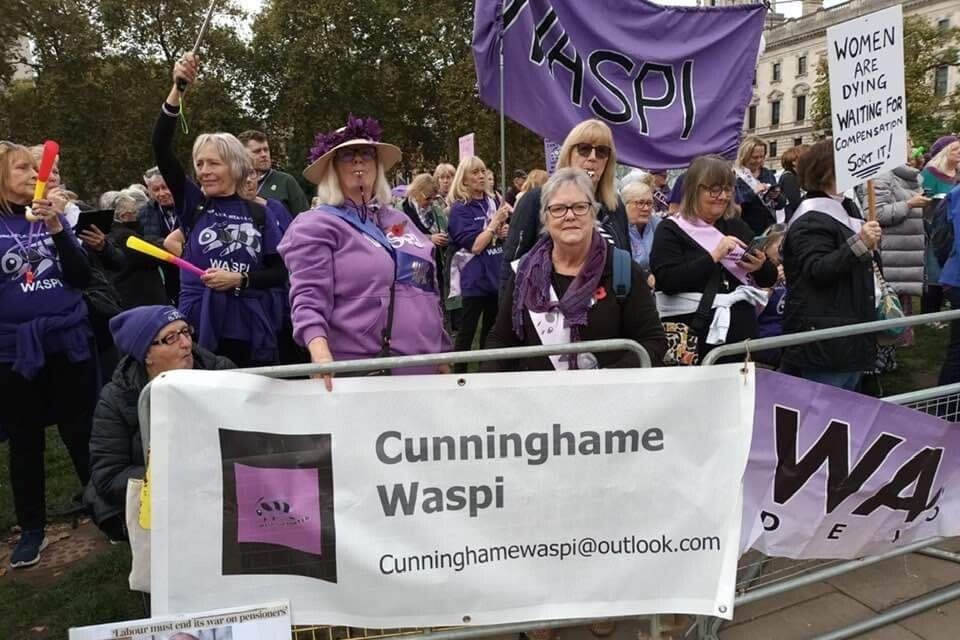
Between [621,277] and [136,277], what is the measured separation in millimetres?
3721

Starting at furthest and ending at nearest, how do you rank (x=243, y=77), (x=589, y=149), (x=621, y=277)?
(x=243, y=77)
(x=589, y=149)
(x=621, y=277)

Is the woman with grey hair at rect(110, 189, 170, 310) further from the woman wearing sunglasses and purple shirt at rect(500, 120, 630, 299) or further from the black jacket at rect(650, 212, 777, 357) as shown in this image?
the black jacket at rect(650, 212, 777, 357)

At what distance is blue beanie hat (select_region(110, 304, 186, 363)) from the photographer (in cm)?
269

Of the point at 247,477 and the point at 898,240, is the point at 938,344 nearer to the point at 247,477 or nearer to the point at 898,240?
the point at 898,240

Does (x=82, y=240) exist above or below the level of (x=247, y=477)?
above

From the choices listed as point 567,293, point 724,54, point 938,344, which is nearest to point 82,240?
point 567,293

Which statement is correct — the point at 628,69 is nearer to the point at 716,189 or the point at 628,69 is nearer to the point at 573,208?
the point at 716,189

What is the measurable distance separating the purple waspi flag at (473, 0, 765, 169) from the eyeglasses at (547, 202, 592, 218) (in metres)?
1.71

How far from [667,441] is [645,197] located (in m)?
3.12

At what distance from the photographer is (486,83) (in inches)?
167

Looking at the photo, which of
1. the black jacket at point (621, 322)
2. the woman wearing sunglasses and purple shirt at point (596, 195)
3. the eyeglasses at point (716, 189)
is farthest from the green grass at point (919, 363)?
the black jacket at point (621, 322)

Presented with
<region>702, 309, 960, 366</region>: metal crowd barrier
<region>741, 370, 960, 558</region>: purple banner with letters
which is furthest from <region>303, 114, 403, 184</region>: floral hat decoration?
<region>741, 370, 960, 558</region>: purple banner with letters

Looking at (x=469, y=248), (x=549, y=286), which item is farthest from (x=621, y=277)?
(x=469, y=248)

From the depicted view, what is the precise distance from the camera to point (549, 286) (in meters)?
2.70
